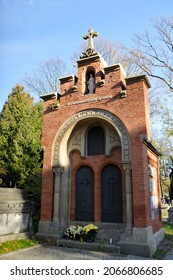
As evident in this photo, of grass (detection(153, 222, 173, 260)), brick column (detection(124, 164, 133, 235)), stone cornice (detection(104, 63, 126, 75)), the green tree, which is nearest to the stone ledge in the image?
the green tree

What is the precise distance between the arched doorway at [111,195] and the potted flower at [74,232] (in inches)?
41.0

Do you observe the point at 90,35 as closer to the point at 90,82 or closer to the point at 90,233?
the point at 90,82

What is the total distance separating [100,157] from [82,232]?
3065 millimetres

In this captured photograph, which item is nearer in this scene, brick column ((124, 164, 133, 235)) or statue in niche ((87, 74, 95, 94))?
brick column ((124, 164, 133, 235))

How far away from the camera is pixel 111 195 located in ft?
28.4

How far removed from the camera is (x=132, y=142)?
7.98 meters

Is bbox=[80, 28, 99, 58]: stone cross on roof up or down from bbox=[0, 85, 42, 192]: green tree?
up

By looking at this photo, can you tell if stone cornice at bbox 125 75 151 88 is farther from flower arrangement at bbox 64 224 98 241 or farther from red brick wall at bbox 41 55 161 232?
flower arrangement at bbox 64 224 98 241

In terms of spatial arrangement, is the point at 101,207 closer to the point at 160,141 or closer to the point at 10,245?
the point at 10,245

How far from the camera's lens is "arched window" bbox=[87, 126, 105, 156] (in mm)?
9367

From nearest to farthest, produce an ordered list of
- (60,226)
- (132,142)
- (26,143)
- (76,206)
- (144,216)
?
(144,216)
(132,142)
(60,226)
(76,206)
(26,143)

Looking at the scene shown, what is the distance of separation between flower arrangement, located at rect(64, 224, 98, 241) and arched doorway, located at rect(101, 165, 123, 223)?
2.69 feet
